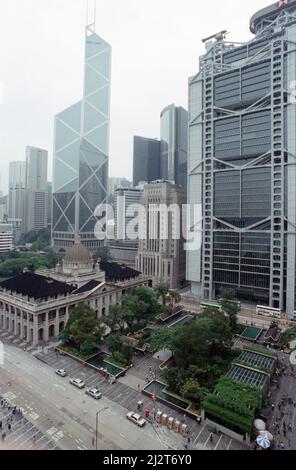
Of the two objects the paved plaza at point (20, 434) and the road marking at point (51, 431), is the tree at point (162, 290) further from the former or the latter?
the road marking at point (51, 431)

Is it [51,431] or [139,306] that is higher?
[139,306]

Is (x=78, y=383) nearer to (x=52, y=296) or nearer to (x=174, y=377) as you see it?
(x=174, y=377)

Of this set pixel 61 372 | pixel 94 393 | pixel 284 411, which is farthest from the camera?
pixel 61 372

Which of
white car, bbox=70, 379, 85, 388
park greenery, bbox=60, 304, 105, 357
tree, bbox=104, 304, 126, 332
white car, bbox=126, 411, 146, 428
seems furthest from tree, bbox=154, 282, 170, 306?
white car, bbox=126, 411, 146, 428

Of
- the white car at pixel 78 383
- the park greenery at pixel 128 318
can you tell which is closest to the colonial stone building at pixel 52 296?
the park greenery at pixel 128 318

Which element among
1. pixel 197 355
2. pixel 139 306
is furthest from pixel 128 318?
pixel 197 355

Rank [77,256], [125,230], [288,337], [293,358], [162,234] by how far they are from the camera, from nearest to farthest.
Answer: [293,358], [288,337], [77,256], [162,234], [125,230]
